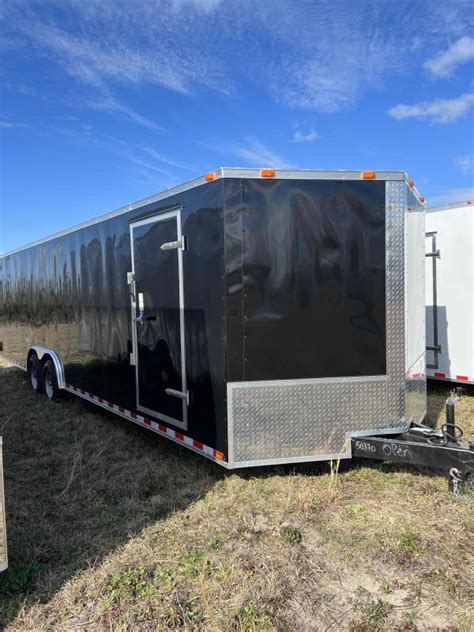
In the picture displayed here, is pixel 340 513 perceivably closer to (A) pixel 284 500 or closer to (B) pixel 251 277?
(A) pixel 284 500

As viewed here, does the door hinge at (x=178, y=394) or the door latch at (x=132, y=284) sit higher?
the door latch at (x=132, y=284)

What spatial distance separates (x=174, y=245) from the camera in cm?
465

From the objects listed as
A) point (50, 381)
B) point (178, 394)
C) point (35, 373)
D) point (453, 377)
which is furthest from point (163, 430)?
point (35, 373)

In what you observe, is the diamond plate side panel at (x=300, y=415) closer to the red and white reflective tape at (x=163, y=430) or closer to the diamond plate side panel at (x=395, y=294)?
the diamond plate side panel at (x=395, y=294)

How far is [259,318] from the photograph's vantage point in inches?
163

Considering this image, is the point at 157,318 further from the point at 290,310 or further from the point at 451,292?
the point at 451,292

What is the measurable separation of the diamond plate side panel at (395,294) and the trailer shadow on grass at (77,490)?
174 centimetres

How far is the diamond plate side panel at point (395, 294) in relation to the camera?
4.35 metres

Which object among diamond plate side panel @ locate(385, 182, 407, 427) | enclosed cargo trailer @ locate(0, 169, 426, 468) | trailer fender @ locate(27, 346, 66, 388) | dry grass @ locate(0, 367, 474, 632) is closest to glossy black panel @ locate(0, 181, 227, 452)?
enclosed cargo trailer @ locate(0, 169, 426, 468)

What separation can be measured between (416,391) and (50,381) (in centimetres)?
600

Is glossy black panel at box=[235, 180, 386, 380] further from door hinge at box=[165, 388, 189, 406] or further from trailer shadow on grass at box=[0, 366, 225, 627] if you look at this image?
trailer shadow on grass at box=[0, 366, 225, 627]

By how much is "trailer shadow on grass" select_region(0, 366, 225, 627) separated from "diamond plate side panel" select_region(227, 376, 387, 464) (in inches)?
27.3

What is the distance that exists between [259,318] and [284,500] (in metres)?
1.47

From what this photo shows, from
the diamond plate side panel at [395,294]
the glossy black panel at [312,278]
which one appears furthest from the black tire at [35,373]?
the diamond plate side panel at [395,294]
